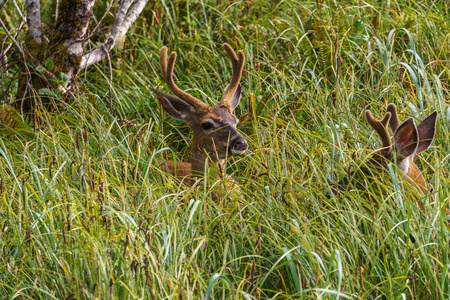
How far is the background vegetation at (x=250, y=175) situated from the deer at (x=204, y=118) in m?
0.17

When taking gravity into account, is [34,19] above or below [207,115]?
above

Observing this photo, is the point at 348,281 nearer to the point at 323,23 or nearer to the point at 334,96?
the point at 334,96

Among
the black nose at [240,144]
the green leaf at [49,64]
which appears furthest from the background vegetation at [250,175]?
the green leaf at [49,64]

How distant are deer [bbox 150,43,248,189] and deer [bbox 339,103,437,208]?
102cm

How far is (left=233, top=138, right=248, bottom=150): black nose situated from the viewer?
389cm

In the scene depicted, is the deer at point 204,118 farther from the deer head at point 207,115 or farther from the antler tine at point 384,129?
the antler tine at point 384,129

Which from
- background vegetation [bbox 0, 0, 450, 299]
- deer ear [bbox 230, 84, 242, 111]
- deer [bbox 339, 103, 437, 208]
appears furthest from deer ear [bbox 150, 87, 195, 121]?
deer [bbox 339, 103, 437, 208]

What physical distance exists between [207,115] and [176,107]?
0.28 metres

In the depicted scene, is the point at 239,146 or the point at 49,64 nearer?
the point at 239,146

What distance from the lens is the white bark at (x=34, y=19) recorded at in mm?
4766

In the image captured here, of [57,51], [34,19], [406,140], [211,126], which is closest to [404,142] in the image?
[406,140]

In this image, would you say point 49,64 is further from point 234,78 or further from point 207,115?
point 234,78

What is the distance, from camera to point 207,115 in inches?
172

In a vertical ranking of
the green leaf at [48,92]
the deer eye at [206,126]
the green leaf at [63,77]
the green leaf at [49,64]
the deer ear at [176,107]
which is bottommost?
the deer eye at [206,126]
